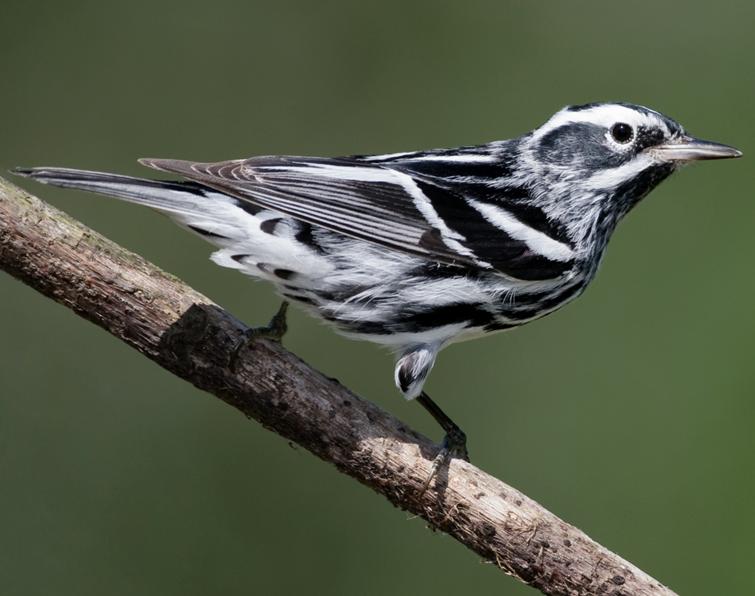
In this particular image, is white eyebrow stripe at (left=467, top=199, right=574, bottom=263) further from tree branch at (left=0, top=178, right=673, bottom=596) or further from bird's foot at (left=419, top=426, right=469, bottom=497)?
tree branch at (left=0, top=178, right=673, bottom=596)

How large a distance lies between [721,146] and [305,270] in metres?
1.59

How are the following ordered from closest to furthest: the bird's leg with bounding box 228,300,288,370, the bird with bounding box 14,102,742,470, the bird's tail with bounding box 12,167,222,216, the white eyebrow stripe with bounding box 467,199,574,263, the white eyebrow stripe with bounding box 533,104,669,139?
the bird's tail with bounding box 12,167,222,216 < the bird's leg with bounding box 228,300,288,370 < the bird with bounding box 14,102,742,470 < the white eyebrow stripe with bounding box 467,199,574,263 < the white eyebrow stripe with bounding box 533,104,669,139

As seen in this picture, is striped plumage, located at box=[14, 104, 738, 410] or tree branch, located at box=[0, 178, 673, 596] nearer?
tree branch, located at box=[0, 178, 673, 596]

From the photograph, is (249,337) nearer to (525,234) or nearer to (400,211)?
(400,211)

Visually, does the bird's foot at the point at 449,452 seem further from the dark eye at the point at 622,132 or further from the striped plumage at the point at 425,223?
the dark eye at the point at 622,132

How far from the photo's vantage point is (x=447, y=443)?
4078 millimetres

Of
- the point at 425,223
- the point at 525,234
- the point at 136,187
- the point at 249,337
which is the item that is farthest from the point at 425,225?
the point at 136,187

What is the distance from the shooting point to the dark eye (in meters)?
4.31

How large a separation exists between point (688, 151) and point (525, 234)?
2.22ft

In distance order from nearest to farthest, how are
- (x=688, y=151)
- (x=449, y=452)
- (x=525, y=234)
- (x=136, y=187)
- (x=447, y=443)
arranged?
(x=136, y=187) < (x=449, y=452) < (x=447, y=443) < (x=525, y=234) < (x=688, y=151)

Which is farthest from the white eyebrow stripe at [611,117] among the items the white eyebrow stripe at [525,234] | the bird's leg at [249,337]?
the bird's leg at [249,337]

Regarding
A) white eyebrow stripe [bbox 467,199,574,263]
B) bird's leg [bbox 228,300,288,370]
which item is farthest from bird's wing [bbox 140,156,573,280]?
bird's leg [bbox 228,300,288,370]

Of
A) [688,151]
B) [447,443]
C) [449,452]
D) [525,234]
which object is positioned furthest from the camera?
[688,151]

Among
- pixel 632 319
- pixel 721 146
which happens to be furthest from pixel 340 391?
pixel 632 319
